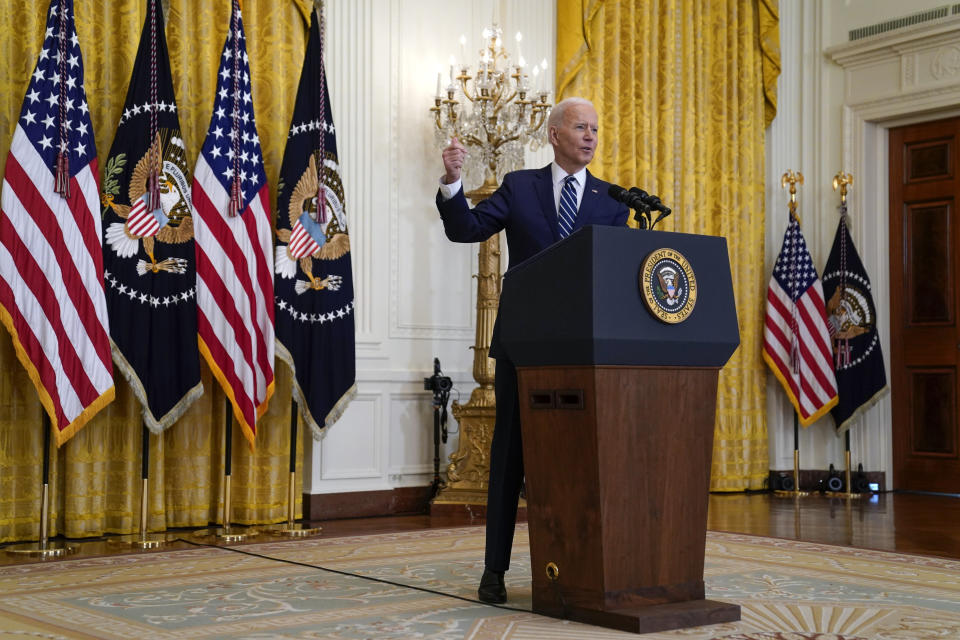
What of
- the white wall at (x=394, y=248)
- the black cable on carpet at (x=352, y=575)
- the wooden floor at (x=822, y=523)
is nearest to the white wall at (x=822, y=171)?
the wooden floor at (x=822, y=523)

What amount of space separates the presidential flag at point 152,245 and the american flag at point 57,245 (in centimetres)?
18

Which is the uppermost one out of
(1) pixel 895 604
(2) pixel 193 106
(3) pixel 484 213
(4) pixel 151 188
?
(2) pixel 193 106

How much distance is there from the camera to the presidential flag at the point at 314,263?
562 centimetres

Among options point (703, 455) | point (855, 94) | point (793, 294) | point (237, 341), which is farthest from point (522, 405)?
point (855, 94)

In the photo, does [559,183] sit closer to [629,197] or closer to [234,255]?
[629,197]

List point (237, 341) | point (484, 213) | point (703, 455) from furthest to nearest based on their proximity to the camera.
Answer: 1. point (237, 341)
2. point (484, 213)
3. point (703, 455)

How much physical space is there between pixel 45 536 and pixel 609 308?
309 centimetres

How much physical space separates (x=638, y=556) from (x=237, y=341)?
2.92 m

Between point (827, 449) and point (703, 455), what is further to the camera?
point (827, 449)

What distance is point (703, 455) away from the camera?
312cm

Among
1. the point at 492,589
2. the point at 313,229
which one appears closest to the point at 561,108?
the point at 492,589

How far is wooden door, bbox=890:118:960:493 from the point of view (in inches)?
316

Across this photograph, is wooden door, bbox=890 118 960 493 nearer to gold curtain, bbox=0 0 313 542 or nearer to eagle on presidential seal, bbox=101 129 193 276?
gold curtain, bbox=0 0 313 542

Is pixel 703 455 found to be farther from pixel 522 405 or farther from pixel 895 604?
pixel 895 604
